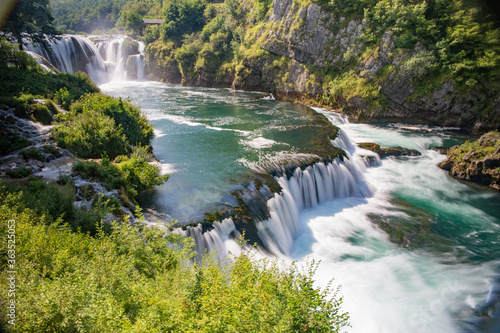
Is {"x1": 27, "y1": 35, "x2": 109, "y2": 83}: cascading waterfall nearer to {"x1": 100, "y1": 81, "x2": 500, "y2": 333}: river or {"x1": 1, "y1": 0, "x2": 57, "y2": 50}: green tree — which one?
{"x1": 1, "y1": 0, "x2": 57, "y2": 50}: green tree

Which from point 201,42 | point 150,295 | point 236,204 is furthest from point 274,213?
point 201,42

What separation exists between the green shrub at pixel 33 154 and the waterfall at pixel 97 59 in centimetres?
3349

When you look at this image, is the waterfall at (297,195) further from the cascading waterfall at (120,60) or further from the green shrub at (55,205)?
the cascading waterfall at (120,60)

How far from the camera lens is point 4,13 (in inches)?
733

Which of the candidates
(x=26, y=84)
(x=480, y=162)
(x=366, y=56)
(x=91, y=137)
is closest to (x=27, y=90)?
(x=26, y=84)

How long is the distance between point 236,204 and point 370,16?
98.0 feet

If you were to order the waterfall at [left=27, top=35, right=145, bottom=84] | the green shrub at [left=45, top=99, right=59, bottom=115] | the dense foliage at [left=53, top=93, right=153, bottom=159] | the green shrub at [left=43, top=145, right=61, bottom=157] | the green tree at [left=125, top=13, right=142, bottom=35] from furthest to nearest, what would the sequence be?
the green tree at [left=125, top=13, right=142, bottom=35] → the waterfall at [left=27, top=35, right=145, bottom=84] → the green shrub at [left=45, top=99, right=59, bottom=115] → the dense foliage at [left=53, top=93, right=153, bottom=159] → the green shrub at [left=43, top=145, right=61, bottom=157]

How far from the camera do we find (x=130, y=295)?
5469mm

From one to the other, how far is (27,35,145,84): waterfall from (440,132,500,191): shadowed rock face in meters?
47.5

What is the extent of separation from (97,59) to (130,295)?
194 ft

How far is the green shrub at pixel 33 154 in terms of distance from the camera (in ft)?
36.3

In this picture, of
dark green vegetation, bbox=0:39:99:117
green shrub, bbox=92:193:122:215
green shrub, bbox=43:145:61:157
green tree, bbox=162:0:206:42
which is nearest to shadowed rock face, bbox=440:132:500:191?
green shrub, bbox=92:193:122:215

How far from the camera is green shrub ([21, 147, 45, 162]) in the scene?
11062mm

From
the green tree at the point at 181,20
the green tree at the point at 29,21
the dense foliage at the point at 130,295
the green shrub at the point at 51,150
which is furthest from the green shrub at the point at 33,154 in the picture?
the green tree at the point at 181,20
